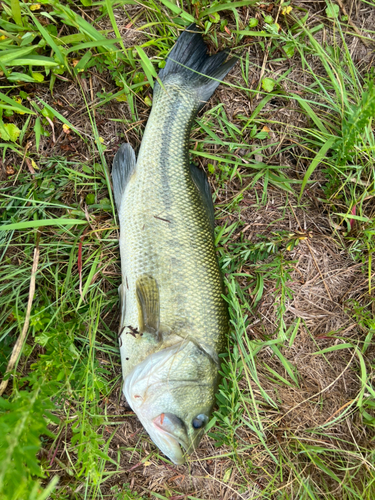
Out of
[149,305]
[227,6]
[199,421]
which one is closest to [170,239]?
[149,305]

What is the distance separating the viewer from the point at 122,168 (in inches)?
104

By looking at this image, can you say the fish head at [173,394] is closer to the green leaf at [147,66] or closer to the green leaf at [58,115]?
the green leaf at [58,115]

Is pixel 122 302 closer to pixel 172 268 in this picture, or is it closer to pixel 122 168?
pixel 172 268

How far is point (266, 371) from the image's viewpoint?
2.90m

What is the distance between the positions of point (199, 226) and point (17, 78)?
1776 millimetres

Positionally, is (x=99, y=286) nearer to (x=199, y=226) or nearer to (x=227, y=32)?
(x=199, y=226)

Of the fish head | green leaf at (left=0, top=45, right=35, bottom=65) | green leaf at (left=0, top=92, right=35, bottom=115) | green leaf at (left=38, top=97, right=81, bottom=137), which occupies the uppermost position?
green leaf at (left=0, top=45, right=35, bottom=65)

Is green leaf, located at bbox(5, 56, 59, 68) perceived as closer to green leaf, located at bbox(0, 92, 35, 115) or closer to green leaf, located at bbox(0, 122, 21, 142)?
green leaf, located at bbox(0, 92, 35, 115)

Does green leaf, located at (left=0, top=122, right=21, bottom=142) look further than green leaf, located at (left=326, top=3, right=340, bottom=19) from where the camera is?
No

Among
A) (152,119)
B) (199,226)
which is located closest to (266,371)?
(199,226)

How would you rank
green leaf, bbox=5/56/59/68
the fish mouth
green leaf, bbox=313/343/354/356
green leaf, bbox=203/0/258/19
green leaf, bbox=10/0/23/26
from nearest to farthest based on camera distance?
the fish mouth < green leaf, bbox=10/0/23/26 < green leaf, bbox=5/56/59/68 < green leaf, bbox=203/0/258/19 < green leaf, bbox=313/343/354/356

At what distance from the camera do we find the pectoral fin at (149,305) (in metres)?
2.34

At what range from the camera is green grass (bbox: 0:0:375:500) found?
8.34 feet

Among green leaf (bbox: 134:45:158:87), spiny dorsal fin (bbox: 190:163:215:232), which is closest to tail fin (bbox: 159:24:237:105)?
green leaf (bbox: 134:45:158:87)
